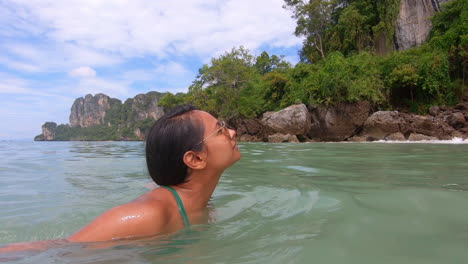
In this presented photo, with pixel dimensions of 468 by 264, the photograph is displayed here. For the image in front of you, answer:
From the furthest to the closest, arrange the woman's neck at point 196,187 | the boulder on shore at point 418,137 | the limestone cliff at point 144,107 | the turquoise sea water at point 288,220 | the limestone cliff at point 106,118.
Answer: the limestone cliff at point 144,107 < the limestone cliff at point 106,118 < the boulder on shore at point 418,137 < the woman's neck at point 196,187 < the turquoise sea water at point 288,220

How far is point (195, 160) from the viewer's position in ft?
5.42

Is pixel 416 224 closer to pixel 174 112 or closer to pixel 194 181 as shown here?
pixel 194 181

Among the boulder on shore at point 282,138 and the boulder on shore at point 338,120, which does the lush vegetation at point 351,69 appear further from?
the boulder on shore at point 282,138

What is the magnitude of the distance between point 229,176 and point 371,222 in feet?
7.86

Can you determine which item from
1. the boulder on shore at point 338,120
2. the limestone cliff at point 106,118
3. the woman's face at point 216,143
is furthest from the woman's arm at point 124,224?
the limestone cliff at point 106,118

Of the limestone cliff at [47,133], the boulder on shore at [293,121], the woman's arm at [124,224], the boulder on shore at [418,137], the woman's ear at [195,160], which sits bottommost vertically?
the boulder on shore at [418,137]

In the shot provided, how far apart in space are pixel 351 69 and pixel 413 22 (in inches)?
264

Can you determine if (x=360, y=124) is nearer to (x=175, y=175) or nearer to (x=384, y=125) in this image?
(x=384, y=125)

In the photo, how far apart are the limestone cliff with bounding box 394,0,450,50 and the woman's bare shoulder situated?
22855 mm

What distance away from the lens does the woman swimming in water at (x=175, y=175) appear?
1391mm

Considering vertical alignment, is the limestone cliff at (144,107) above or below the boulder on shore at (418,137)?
above

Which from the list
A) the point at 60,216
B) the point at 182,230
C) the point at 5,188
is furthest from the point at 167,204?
the point at 5,188

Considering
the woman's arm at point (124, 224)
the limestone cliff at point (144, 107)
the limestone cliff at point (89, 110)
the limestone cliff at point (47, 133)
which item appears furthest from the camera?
the limestone cliff at point (89, 110)

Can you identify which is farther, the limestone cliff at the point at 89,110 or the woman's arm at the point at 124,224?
the limestone cliff at the point at 89,110
